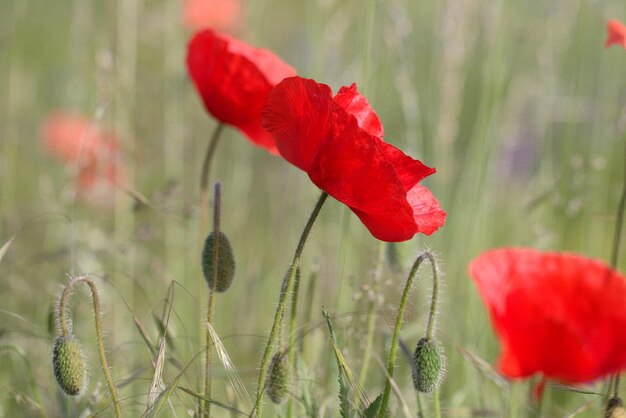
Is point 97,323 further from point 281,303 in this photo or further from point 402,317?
point 402,317

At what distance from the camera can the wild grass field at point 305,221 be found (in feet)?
4.12

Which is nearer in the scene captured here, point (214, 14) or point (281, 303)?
point (281, 303)

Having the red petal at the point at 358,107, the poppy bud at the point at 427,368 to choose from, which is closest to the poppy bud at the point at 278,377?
the poppy bud at the point at 427,368

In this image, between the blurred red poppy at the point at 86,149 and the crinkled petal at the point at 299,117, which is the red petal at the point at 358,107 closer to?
the crinkled petal at the point at 299,117

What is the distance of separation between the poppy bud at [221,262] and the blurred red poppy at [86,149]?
46cm

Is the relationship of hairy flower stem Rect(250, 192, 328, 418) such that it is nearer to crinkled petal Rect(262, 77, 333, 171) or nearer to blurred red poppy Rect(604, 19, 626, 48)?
crinkled petal Rect(262, 77, 333, 171)

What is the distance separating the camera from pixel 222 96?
3.67ft

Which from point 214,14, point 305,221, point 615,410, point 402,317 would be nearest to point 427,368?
point 402,317

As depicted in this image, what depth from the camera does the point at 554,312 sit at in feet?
3.86

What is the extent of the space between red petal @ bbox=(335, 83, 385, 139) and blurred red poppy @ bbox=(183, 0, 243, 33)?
1856 millimetres

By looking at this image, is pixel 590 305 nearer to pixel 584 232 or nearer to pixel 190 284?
pixel 584 232

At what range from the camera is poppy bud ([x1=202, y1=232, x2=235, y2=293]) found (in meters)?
0.93

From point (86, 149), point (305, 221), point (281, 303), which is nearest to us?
point (281, 303)

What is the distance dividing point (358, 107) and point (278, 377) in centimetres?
28
